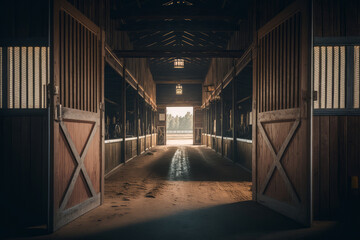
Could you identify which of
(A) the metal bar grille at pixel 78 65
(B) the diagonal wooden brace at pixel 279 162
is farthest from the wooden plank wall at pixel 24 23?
(B) the diagonal wooden brace at pixel 279 162

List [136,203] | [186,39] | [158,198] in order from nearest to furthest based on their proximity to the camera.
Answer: [136,203] < [158,198] < [186,39]

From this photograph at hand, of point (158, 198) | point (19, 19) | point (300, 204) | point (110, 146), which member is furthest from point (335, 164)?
point (110, 146)

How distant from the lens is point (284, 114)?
4.24m

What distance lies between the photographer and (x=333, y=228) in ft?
12.0

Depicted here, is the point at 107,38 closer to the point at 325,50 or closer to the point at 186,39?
the point at 325,50

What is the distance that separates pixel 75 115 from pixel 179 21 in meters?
8.27

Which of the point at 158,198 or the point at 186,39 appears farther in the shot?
the point at 186,39

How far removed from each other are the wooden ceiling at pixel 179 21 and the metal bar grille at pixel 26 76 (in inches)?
205

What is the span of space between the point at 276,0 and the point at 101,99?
158 inches

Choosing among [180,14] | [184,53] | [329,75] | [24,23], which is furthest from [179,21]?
[329,75]

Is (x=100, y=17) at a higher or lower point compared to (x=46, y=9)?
higher

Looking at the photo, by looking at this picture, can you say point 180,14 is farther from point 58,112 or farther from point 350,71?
point 58,112

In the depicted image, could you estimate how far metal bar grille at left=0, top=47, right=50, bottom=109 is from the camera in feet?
12.8

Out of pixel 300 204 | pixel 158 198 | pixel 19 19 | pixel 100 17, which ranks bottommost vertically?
pixel 158 198
